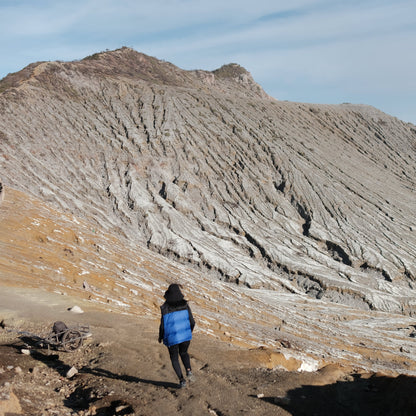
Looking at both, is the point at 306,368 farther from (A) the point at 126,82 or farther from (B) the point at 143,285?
(A) the point at 126,82

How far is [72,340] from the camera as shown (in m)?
9.59

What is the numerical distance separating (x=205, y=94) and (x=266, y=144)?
14400 mm

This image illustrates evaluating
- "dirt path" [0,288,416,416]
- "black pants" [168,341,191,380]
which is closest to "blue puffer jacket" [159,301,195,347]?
"black pants" [168,341,191,380]

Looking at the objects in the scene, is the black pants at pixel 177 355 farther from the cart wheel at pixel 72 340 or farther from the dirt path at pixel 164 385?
the cart wheel at pixel 72 340

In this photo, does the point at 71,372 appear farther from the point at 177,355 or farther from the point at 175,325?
the point at 175,325

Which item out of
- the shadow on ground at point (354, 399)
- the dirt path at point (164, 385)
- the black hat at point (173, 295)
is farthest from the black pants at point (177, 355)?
the shadow on ground at point (354, 399)

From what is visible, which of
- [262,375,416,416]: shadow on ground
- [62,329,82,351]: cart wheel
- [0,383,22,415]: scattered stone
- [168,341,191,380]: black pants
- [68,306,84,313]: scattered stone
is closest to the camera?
[0,383,22,415]: scattered stone

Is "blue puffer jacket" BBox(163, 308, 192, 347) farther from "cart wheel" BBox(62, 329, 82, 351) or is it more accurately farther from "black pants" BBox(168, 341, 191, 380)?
"cart wheel" BBox(62, 329, 82, 351)

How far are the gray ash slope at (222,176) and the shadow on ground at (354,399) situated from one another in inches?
1118

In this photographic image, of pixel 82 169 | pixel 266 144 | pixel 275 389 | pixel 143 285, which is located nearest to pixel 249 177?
pixel 266 144

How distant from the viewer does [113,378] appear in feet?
26.4

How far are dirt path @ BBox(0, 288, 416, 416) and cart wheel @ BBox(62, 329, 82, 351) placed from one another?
176 millimetres

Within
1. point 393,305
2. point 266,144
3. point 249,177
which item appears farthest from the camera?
point 266,144

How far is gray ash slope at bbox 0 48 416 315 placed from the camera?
3862 centimetres
